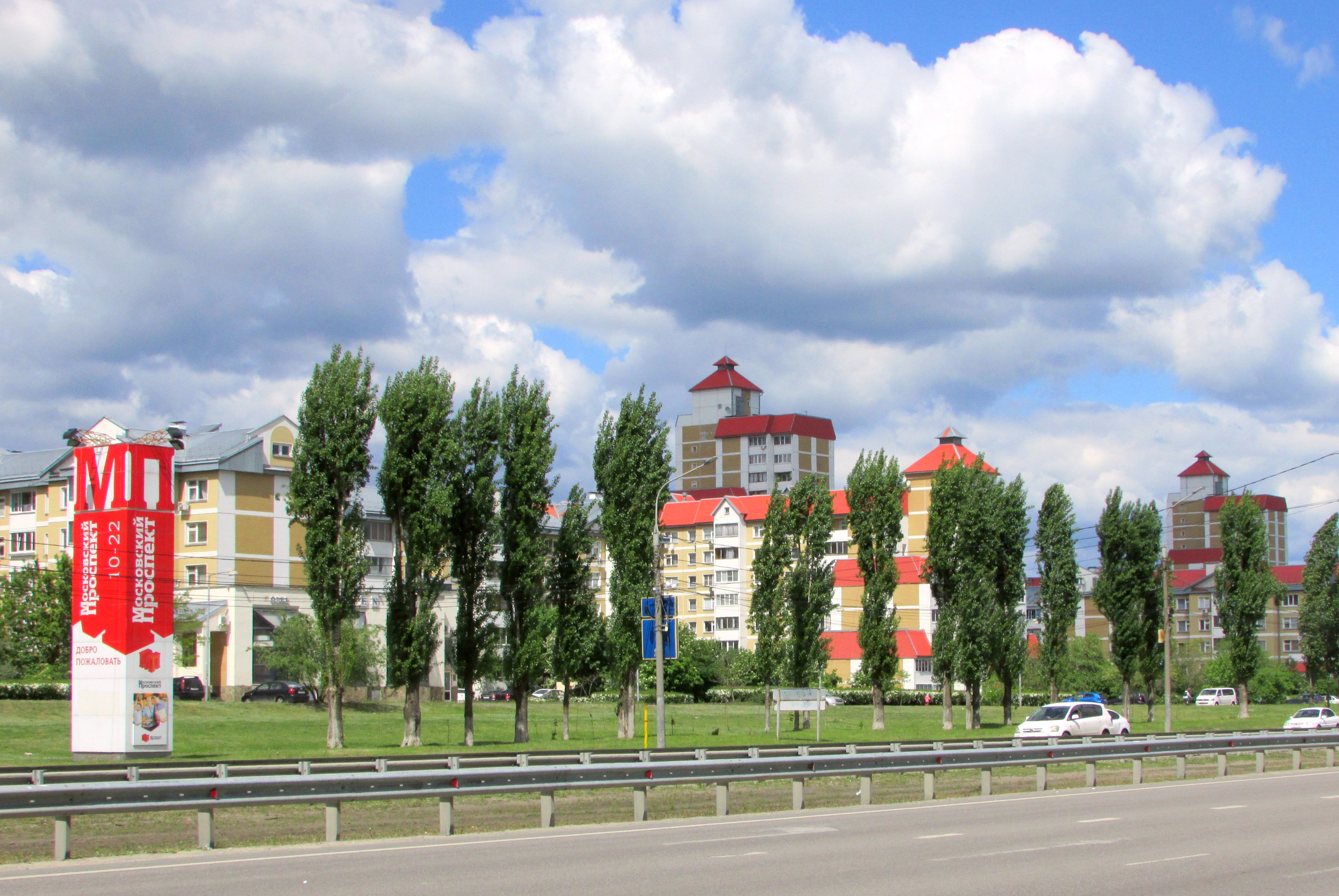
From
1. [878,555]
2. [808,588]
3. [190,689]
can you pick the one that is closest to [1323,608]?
[878,555]

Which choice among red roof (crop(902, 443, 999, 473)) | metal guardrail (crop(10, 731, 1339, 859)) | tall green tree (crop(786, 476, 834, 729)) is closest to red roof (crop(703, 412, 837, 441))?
red roof (crop(902, 443, 999, 473))

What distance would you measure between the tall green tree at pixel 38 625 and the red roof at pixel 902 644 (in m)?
61.0

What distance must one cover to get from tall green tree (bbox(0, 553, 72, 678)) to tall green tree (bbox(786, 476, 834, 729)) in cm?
4027

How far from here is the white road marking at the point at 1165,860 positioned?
1394 cm

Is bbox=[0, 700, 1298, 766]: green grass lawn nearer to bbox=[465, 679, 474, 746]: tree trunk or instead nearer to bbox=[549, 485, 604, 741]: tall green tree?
bbox=[465, 679, 474, 746]: tree trunk

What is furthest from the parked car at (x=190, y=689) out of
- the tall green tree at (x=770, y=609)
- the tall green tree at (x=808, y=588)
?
the tall green tree at (x=808, y=588)

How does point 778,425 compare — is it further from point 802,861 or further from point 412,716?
point 802,861

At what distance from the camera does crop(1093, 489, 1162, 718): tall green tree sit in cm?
7075

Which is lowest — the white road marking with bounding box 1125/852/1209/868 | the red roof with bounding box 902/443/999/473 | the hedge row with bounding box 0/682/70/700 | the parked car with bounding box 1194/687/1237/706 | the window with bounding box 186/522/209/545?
the parked car with bounding box 1194/687/1237/706

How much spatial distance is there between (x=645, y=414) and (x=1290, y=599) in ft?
483

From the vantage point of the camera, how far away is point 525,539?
161 feet

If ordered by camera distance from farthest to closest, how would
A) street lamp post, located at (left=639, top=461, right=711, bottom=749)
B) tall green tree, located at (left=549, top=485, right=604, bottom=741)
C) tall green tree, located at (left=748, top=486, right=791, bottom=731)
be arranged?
tall green tree, located at (left=748, top=486, right=791, bottom=731), tall green tree, located at (left=549, top=485, right=604, bottom=741), street lamp post, located at (left=639, top=461, right=711, bottom=749)

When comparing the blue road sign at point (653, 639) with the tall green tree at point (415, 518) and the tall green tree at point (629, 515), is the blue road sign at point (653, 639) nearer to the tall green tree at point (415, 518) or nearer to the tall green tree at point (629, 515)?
the tall green tree at point (629, 515)

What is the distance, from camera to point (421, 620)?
46.8m
